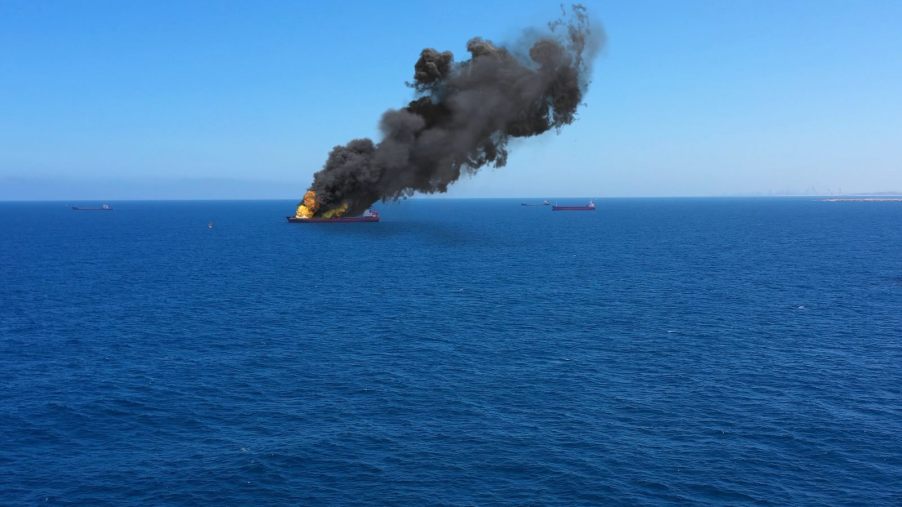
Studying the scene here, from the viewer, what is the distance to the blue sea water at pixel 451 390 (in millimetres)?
30859

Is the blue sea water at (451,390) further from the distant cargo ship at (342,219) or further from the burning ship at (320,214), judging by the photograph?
the distant cargo ship at (342,219)

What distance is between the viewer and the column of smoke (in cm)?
10756

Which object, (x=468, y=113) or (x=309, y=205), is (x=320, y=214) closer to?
(x=309, y=205)

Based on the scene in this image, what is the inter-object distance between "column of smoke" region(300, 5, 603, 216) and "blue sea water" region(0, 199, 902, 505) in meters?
36.5

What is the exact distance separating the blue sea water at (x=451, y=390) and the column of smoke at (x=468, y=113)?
36.5 metres

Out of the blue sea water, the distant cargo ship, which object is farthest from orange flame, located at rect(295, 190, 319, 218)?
the blue sea water

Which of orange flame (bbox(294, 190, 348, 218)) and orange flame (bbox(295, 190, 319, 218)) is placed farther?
orange flame (bbox(295, 190, 319, 218))

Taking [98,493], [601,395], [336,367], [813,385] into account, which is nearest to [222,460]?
[98,493]

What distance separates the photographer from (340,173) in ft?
531

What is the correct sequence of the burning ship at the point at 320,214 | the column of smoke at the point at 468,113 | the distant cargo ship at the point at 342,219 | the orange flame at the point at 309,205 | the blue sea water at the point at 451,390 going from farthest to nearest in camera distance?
the orange flame at the point at 309,205
the distant cargo ship at the point at 342,219
the burning ship at the point at 320,214
the column of smoke at the point at 468,113
the blue sea water at the point at 451,390

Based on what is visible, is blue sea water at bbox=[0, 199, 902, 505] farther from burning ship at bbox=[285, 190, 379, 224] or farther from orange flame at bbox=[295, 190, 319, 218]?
orange flame at bbox=[295, 190, 319, 218]

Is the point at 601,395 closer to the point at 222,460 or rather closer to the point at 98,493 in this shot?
the point at 222,460

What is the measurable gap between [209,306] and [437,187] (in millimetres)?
78431

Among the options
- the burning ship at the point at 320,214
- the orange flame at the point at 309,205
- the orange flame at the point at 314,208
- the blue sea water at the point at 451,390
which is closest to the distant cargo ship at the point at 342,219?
the burning ship at the point at 320,214
